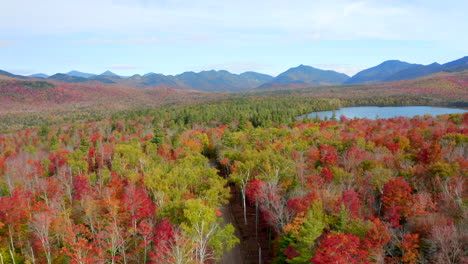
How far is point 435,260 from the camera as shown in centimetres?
2106

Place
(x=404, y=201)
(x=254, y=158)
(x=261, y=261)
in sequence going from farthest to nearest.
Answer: (x=254, y=158), (x=261, y=261), (x=404, y=201)

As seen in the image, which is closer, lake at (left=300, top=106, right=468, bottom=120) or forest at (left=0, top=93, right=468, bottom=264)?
forest at (left=0, top=93, right=468, bottom=264)

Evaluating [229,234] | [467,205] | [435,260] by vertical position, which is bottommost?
[229,234]

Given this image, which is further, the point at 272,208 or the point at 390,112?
the point at 390,112

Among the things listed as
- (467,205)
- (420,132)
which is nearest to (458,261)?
(467,205)

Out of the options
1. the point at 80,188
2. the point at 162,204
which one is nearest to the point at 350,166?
the point at 162,204

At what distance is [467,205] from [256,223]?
23.6 meters

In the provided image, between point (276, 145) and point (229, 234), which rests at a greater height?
point (276, 145)

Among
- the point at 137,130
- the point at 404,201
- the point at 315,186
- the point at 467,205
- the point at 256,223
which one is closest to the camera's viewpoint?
the point at 467,205

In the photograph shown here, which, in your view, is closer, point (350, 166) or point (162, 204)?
point (162, 204)

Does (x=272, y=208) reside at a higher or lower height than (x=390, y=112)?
lower

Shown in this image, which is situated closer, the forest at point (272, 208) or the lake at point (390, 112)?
the forest at point (272, 208)

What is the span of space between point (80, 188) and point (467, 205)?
154 feet

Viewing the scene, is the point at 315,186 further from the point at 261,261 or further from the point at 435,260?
the point at 435,260
